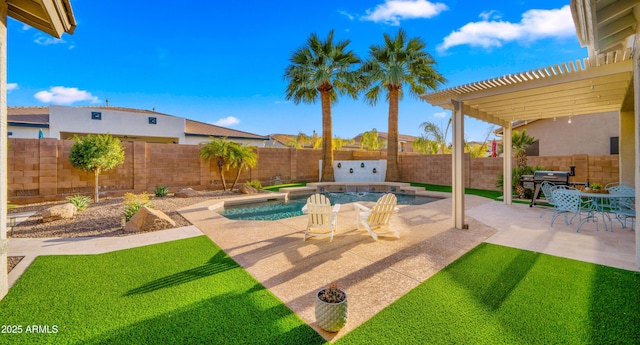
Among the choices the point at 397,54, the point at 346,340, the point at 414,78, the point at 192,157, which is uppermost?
the point at 397,54

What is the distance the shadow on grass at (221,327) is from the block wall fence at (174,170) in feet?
35.8

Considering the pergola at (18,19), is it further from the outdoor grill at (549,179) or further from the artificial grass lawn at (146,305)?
the outdoor grill at (549,179)

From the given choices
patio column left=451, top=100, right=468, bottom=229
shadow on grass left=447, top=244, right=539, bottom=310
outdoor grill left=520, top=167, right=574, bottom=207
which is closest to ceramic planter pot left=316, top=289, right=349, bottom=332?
shadow on grass left=447, top=244, right=539, bottom=310

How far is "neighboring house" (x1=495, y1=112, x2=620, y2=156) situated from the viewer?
13242 millimetres

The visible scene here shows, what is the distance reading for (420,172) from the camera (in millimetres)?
16250

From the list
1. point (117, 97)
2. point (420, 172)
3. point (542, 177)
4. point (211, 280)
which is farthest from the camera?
point (117, 97)

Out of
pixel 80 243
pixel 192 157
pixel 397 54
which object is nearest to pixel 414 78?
pixel 397 54

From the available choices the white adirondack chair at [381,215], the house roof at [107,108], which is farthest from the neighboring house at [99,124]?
the white adirondack chair at [381,215]

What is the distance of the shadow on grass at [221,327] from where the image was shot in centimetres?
222

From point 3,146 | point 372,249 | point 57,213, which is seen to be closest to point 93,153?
point 57,213

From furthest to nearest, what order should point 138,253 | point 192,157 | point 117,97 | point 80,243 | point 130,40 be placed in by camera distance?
point 117,97
point 130,40
point 192,157
point 80,243
point 138,253

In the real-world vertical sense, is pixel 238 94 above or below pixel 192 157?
above

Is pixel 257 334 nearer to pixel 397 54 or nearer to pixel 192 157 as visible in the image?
pixel 192 157

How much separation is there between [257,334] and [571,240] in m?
5.98
